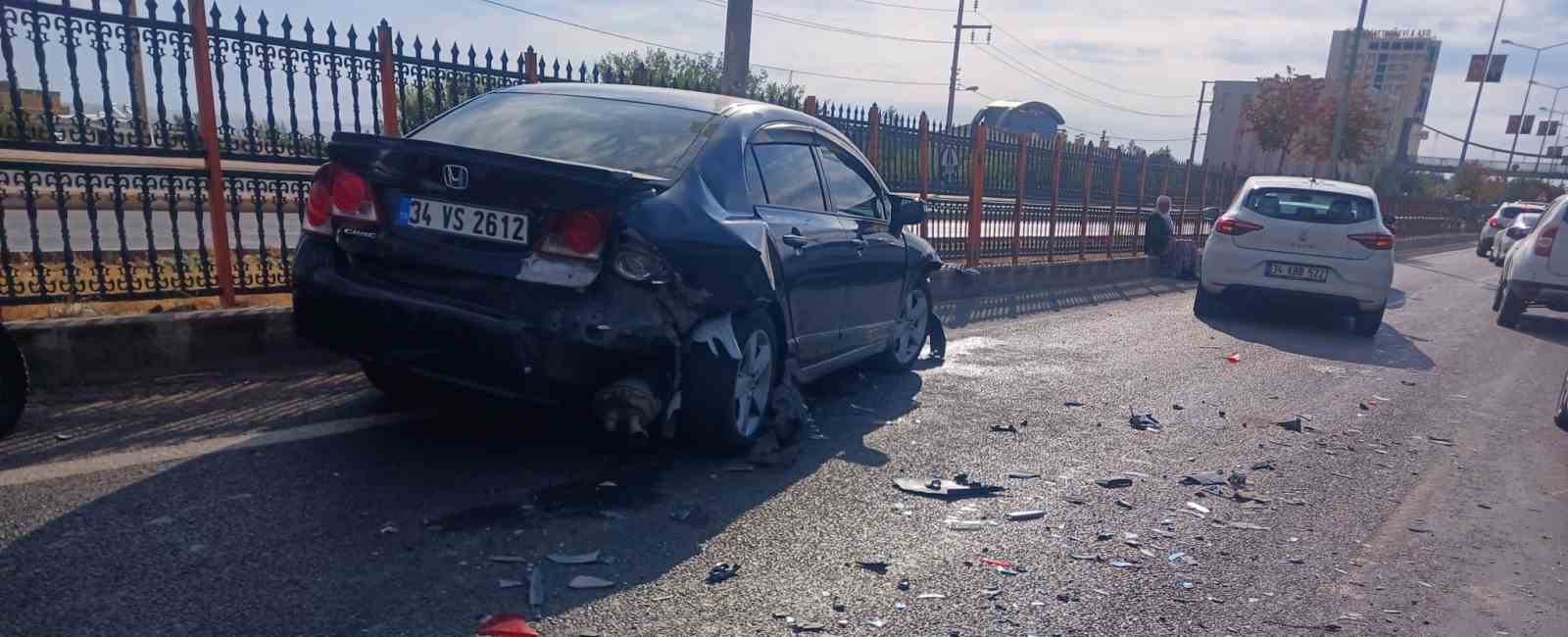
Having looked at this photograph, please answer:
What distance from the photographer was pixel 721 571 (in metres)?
3.54

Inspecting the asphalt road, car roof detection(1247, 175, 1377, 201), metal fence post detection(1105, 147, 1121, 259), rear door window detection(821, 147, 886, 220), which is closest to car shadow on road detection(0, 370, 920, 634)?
the asphalt road

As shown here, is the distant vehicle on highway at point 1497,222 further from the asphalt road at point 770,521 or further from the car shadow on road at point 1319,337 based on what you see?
the asphalt road at point 770,521

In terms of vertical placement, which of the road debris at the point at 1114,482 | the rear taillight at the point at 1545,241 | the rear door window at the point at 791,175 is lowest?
the road debris at the point at 1114,482

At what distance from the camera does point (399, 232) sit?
166 inches

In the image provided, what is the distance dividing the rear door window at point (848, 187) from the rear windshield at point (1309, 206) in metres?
6.57

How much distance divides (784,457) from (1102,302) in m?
9.27

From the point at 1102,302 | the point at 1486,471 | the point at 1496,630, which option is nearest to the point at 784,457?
the point at 1496,630

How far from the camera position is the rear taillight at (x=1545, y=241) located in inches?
469

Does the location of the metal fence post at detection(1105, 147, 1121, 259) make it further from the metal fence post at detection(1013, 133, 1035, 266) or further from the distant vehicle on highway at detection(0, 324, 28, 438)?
the distant vehicle on highway at detection(0, 324, 28, 438)

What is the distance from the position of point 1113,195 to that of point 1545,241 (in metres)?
6.55

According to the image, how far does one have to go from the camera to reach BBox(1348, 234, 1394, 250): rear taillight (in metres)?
10.7

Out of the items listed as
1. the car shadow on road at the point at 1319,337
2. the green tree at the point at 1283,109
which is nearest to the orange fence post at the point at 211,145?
the car shadow on road at the point at 1319,337

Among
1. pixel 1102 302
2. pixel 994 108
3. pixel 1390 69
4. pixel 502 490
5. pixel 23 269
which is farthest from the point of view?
pixel 1390 69

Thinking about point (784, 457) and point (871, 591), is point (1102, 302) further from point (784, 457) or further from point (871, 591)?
point (871, 591)
